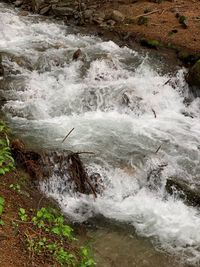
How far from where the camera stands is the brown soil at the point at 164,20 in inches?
572

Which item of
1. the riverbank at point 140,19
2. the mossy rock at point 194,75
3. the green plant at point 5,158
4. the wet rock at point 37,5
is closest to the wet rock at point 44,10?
the riverbank at point 140,19

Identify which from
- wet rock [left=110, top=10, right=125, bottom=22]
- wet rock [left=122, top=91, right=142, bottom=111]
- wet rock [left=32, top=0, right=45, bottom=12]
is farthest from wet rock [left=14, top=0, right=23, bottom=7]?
wet rock [left=122, top=91, right=142, bottom=111]

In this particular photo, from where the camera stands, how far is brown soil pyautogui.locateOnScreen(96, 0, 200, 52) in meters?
14.5

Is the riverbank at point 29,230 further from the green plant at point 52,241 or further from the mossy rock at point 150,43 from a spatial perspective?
the mossy rock at point 150,43

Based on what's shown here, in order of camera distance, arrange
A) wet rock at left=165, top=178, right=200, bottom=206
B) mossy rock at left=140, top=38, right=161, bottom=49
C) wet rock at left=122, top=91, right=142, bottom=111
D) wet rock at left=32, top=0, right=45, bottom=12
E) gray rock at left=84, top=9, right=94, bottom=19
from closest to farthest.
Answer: wet rock at left=165, top=178, right=200, bottom=206 < wet rock at left=122, top=91, right=142, bottom=111 < mossy rock at left=140, top=38, right=161, bottom=49 < gray rock at left=84, top=9, right=94, bottom=19 < wet rock at left=32, top=0, right=45, bottom=12

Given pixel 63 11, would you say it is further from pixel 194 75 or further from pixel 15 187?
pixel 15 187

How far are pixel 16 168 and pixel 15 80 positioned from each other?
484 cm

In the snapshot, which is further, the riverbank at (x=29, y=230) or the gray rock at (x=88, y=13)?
the gray rock at (x=88, y=13)

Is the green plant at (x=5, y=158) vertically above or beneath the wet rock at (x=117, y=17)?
beneath

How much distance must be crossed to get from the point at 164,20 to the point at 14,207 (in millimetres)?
11792

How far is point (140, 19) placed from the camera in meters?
16.1

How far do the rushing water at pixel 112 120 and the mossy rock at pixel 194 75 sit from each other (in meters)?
0.31

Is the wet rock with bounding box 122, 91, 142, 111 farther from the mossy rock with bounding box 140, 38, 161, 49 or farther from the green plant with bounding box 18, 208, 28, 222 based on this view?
the green plant with bounding box 18, 208, 28, 222

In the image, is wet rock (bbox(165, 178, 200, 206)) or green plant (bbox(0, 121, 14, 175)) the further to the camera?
wet rock (bbox(165, 178, 200, 206))
